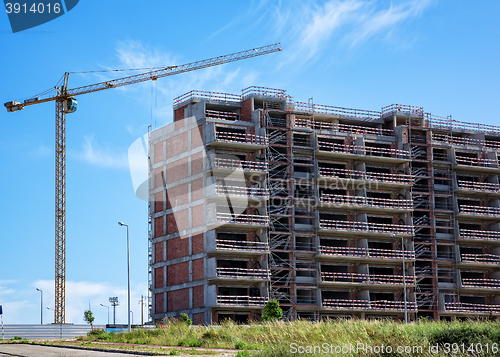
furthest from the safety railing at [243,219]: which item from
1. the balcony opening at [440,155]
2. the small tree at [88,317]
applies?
the small tree at [88,317]

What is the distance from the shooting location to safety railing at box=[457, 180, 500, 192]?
255 feet

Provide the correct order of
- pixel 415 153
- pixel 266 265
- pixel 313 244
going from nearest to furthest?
pixel 266 265, pixel 313 244, pixel 415 153

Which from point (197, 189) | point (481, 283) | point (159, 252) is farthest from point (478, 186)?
point (159, 252)

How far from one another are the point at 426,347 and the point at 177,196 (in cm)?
4803

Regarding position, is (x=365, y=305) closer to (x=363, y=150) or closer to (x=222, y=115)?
(x=363, y=150)

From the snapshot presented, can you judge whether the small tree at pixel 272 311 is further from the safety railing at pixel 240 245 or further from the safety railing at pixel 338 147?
the safety railing at pixel 338 147

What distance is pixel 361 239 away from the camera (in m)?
70.6

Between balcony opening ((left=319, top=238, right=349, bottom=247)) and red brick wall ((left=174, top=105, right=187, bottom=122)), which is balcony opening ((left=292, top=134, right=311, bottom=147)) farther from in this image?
red brick wall ((left=174, top=105, right=187, bottom=122))

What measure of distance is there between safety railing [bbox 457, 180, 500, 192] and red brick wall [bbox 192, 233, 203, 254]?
3173cm

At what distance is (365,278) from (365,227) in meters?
A: 5.31

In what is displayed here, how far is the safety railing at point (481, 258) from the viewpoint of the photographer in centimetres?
7512

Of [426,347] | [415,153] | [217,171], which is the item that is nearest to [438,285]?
[415,153]

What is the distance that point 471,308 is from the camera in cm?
7350

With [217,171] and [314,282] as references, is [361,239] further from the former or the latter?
[217,171]
